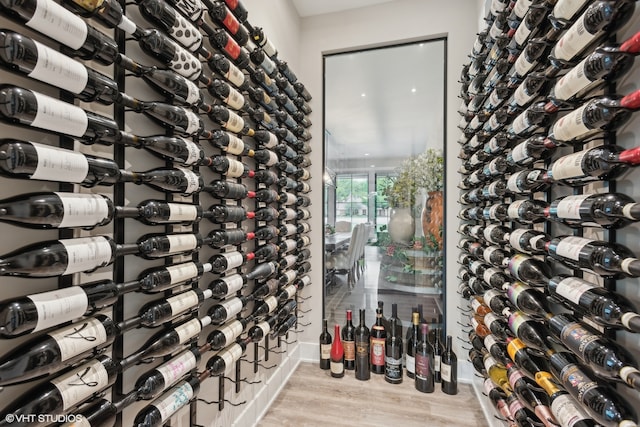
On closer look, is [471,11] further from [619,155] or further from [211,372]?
[211,372]

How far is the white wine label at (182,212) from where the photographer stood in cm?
100

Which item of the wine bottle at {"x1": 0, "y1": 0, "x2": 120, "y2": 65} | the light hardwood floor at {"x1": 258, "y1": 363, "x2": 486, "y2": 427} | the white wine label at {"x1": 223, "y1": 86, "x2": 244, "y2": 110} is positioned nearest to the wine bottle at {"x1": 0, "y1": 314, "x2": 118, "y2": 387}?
the wine bottle at {"x1": 0, "y1": 0, "x2": 120, "y2": 65}

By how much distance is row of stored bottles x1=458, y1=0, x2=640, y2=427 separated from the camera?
0.72 metres

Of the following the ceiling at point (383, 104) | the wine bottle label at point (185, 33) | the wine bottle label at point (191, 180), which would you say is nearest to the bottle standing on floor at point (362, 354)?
the ceiling at point (383, 104)

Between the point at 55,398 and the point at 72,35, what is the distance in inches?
31.7

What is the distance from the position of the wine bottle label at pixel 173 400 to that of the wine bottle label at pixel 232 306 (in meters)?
0.31

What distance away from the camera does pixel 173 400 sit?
3.36 feet

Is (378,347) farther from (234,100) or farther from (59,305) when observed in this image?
(59,305)

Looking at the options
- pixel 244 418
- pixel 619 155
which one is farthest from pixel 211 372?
pixel 619 155

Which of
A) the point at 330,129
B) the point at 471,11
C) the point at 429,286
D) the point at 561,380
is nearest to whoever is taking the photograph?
the point at 561,380

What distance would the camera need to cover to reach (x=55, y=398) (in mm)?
673

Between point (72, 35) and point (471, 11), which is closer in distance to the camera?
point (72, 35)

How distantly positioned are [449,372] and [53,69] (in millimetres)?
2392

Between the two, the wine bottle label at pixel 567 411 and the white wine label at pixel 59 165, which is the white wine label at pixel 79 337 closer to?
the white wine label at pixel 59 165
